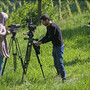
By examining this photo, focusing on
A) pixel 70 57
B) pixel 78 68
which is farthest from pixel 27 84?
pixel 70 57

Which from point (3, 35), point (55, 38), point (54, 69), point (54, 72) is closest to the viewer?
point (55, 38)

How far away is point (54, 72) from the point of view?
6500mm

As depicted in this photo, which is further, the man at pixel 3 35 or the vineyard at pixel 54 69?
the man at pixel 3 35

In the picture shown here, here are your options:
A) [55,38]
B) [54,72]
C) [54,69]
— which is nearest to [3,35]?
[55,38]

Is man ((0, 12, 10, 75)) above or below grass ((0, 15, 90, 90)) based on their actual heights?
above

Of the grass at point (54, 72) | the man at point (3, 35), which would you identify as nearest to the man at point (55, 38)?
the grass at point (54, 72)

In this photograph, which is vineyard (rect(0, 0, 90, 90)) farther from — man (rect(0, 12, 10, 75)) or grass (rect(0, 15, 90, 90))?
man (rect(0, 12, 10, 75))

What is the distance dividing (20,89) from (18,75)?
40.4 inches

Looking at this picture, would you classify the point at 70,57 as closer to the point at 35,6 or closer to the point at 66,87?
the point at 66,87

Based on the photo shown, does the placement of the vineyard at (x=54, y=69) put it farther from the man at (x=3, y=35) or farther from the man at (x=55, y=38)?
the man at (x=55, y=38)

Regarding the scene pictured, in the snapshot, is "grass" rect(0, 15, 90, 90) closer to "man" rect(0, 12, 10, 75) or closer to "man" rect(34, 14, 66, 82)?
"man" rect(34, 14, 66, 82)

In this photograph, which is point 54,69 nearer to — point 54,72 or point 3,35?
point 54,72

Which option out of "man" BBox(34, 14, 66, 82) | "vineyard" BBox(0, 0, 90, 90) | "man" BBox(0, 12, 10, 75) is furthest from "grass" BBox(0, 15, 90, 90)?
"man" BBox(0, 12, 10, 75)

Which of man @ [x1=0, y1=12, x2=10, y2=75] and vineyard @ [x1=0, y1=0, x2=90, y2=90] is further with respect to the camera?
man @ [x1=0, y1=12, x2=10, y2=75]
